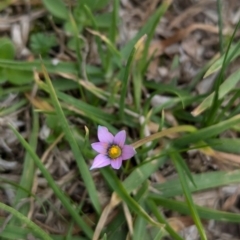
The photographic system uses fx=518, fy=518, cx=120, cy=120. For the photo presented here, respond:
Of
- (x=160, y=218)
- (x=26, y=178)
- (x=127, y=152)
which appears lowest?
(x=160, y=218)

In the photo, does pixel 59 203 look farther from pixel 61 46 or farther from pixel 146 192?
pixel 61 46

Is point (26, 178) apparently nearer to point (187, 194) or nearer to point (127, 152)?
point (127, 152)

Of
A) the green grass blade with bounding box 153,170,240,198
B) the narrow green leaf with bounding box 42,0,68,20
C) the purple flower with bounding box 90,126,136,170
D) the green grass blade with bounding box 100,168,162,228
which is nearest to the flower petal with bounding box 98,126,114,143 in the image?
the purple flower with bounding box 90,126,136,170

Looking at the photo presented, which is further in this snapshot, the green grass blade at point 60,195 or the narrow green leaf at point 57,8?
the narrow green leaf at point 57,8

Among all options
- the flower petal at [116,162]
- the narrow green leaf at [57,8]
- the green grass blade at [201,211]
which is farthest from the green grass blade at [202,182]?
the narrow green leaf at [57,8]

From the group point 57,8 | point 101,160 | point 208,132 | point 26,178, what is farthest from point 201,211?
point 57,8

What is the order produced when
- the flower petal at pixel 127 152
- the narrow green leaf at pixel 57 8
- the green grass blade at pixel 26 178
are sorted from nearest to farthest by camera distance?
the flower petal at pixel 127 152
the green grass blade at pixel 26 178
the narrow green leaf at pixel 57 8

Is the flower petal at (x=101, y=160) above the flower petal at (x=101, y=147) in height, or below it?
below

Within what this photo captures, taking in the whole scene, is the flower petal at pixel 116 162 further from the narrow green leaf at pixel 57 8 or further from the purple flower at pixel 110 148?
the narrow green leaf at pixel 57 8
